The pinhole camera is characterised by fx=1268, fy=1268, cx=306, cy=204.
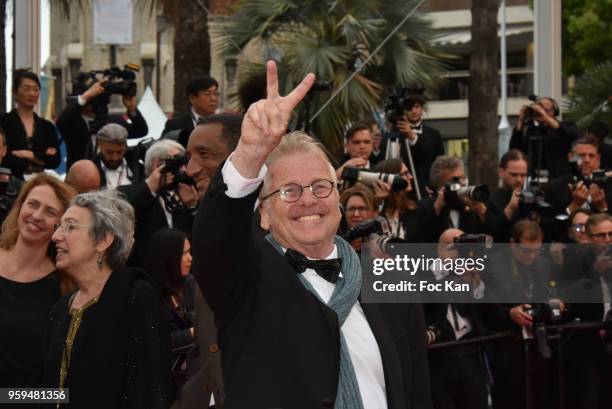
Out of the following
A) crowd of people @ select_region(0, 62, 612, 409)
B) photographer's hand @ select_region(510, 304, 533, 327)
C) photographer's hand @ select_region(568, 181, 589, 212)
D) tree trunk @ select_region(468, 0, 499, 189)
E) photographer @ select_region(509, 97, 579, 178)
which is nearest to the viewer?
A: crowd of people @ select_region(0, 62, 612, 409)

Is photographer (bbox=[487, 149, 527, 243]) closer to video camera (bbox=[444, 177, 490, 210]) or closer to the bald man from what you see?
video camera (bbox=[444, 177, 490, 210])

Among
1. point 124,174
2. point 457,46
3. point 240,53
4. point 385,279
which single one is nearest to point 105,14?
point 240,53

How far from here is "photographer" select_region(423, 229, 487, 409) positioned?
7543 millimetres

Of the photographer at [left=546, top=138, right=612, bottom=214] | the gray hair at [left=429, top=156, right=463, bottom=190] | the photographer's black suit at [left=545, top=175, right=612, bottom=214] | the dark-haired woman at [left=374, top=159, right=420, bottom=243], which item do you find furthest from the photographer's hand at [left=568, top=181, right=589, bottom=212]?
the dark-haired woman at [left=374, top=159, right=420, bottom=243]

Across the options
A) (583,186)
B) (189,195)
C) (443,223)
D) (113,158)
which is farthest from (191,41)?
(189,195)

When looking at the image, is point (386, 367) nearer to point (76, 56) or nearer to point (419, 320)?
point (419, 320)

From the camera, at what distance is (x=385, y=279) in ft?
14.6

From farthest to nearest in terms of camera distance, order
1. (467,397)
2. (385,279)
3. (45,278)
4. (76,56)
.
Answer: (76,56)
(467,397)
(45,278)
(385,279)

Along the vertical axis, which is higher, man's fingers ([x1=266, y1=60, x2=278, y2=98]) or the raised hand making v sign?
man's fingers ([x1=266, y1=60, x2=278, y2=98])

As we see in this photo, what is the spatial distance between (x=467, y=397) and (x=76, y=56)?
17354mm

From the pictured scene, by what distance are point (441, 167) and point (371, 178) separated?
1.11 meters

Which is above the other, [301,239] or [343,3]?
[343,3]

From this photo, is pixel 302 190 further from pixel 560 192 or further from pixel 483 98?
pixel 483 98

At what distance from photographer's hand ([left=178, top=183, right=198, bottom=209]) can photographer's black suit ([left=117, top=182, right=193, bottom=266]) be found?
46 mm
